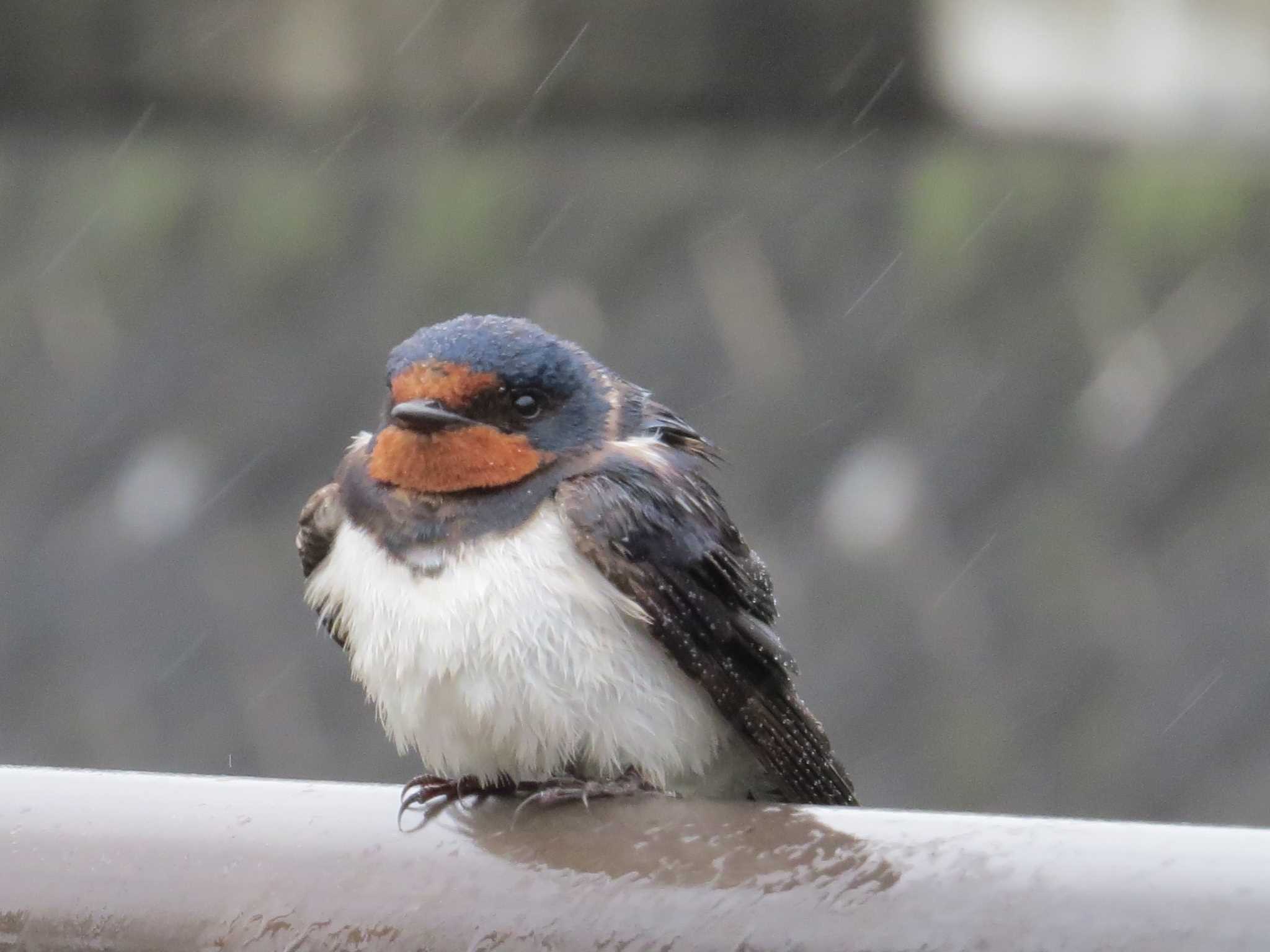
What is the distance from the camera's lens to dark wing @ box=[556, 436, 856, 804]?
193 centimetres

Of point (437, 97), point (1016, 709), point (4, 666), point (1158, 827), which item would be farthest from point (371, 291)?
point (1158, 827)

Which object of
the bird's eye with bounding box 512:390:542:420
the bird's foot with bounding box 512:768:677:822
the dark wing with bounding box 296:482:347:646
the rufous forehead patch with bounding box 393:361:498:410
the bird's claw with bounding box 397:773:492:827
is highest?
the rufous forehead patch with bounding box 393:361:498:410

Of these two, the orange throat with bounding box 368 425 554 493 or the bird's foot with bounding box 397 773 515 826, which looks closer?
the bird's foot with bounding box 397 773 515 826

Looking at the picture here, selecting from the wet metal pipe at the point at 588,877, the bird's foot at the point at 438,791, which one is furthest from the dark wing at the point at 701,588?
the wet metal pipe at the point at 588,877

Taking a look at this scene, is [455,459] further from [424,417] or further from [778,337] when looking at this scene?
[778,337]

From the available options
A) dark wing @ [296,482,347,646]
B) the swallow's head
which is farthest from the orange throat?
dark wing @ [296,482,347,646]

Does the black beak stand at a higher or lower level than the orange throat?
higher

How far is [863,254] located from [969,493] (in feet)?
1.98

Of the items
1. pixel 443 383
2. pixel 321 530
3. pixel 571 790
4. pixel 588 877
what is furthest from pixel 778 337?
pixel 588 877

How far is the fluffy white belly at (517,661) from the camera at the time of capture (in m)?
1.88

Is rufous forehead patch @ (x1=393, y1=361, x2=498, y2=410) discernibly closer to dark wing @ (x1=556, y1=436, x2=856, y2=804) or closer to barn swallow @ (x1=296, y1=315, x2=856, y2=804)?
barn swallow @ (x1=296, y1=315, x2=856, y2=804)

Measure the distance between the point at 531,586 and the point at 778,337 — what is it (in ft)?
8.29

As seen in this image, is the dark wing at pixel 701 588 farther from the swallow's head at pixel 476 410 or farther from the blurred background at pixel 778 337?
the blurred background at pixel 778 337

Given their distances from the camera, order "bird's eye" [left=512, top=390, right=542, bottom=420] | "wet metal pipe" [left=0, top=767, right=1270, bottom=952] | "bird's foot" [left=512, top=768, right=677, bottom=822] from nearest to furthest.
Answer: "wet metal pipe" [left=0, top=767, right=1270, bottom=952], "bird's foot" [left=512, top=768, right=677, bottom=822], "bird's eye" [left=512, top=390, right=542, bottom=420]
